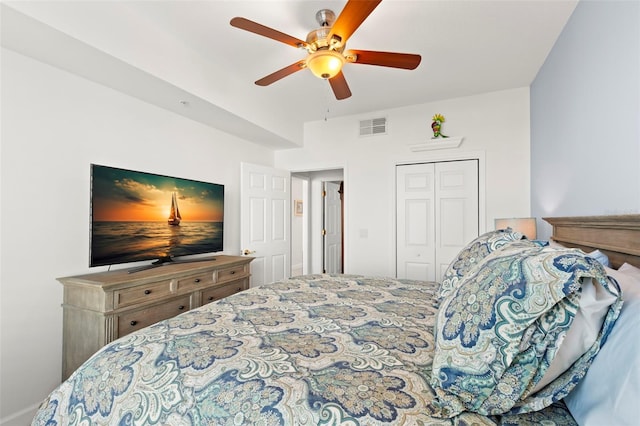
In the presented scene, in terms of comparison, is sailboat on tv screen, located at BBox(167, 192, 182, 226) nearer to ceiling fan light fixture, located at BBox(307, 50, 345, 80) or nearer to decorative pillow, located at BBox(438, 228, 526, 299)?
ceiling fan light fixture, located at BBox(307, 50, 345, 80)

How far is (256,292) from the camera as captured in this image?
6.26 feet

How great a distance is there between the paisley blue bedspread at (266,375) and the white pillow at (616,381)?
3.2 inches

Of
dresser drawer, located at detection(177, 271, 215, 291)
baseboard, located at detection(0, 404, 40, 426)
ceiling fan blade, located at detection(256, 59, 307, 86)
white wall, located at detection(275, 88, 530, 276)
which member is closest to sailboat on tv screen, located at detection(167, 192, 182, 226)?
dresser drawer, located at detection(177, 271, 215, 291)

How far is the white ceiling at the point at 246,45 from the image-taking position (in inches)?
75.7

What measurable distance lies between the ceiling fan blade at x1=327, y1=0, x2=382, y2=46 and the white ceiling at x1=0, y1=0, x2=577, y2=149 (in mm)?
384

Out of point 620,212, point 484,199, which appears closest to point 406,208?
point 484,199

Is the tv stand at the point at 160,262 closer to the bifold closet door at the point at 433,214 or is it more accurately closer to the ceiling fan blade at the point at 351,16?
the ceiling fan blade at the point at 351,16

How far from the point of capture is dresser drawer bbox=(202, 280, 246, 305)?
283 cm

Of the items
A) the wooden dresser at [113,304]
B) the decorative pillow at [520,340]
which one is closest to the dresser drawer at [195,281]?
the wooden dresser at [113,304]

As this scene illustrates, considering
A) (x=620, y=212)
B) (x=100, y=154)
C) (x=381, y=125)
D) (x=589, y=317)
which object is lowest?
(x=589, y=317)

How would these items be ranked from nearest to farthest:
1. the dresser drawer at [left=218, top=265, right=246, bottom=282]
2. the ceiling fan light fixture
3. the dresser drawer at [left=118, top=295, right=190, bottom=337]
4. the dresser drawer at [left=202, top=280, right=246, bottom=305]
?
the ceiling fan light fixture, the dresser drawer at [left=118, top=295, right=190, bottom=337], the dresser drawer at [left=202, top=280, right=246, bottom=305], the dresser drawer at [left=218, top=265, right=246, bottom=282]

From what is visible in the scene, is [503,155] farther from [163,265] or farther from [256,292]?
[163,265]

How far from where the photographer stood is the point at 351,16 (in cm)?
161

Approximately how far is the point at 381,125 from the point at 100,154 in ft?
10.2
